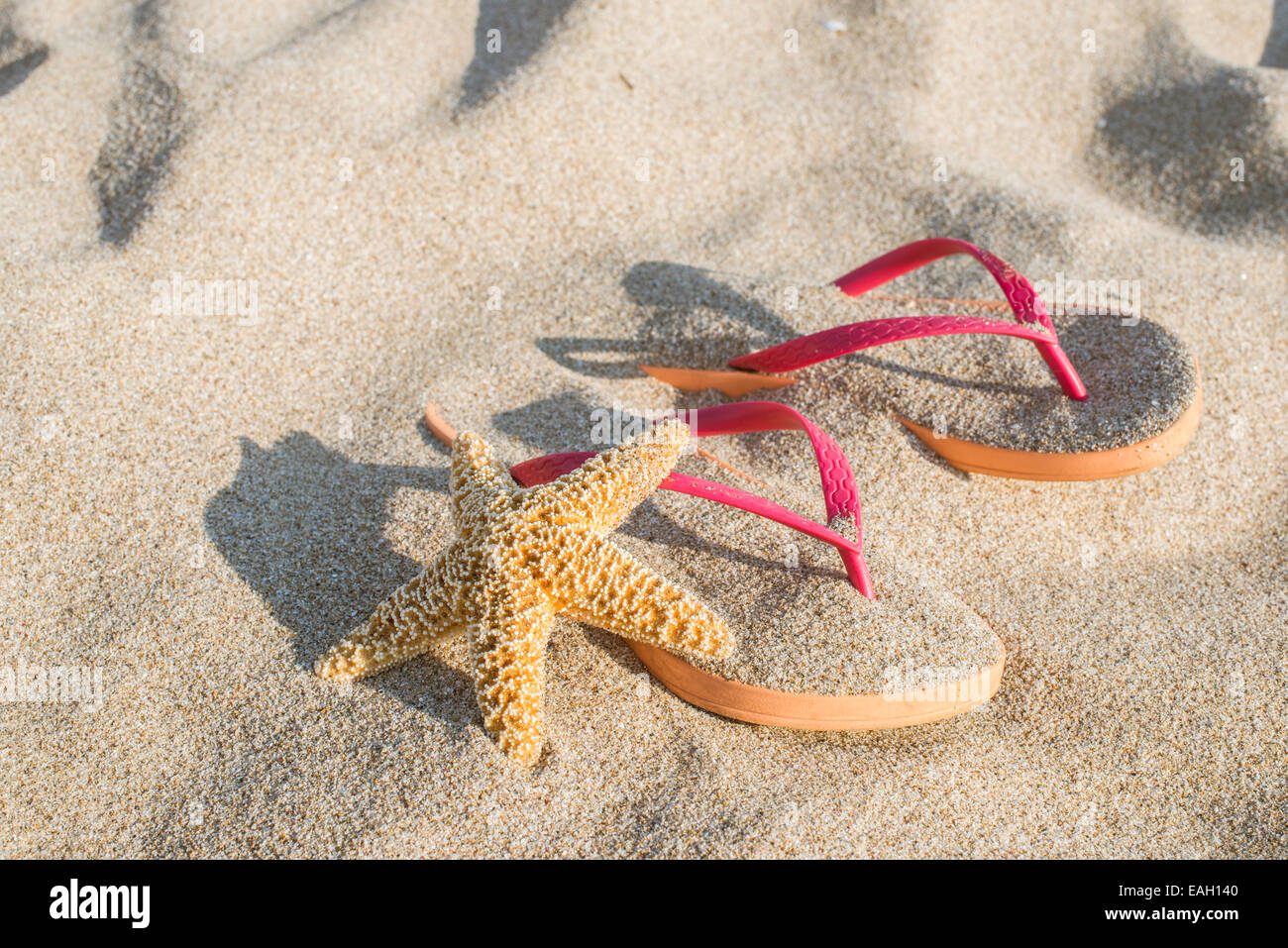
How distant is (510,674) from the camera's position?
2188 millimetres

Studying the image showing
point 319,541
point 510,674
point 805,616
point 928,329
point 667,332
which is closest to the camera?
point 510,674

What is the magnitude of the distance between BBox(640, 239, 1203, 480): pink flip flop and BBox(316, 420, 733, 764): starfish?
3.67 ft

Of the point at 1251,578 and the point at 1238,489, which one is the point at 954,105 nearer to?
the point at 1238,489

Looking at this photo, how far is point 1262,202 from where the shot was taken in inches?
175

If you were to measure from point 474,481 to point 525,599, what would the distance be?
15.7 inches

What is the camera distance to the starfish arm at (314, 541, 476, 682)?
227 centimetres

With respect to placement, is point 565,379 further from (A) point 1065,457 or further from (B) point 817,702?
(A) point 1065,457

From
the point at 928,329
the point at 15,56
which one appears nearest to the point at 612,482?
the point at 928,329

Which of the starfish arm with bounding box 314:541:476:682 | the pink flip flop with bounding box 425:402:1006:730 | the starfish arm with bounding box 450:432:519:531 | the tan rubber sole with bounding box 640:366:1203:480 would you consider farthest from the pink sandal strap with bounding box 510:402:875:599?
the tan rubber sole with bounding box 640:366:1203:480

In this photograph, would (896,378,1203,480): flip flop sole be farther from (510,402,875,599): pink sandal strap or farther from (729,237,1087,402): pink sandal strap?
(510,402,875,599): pink sandal strap

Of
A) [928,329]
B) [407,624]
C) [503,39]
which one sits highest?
[503,39]

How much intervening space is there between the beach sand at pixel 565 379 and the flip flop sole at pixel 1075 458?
0.30ft
